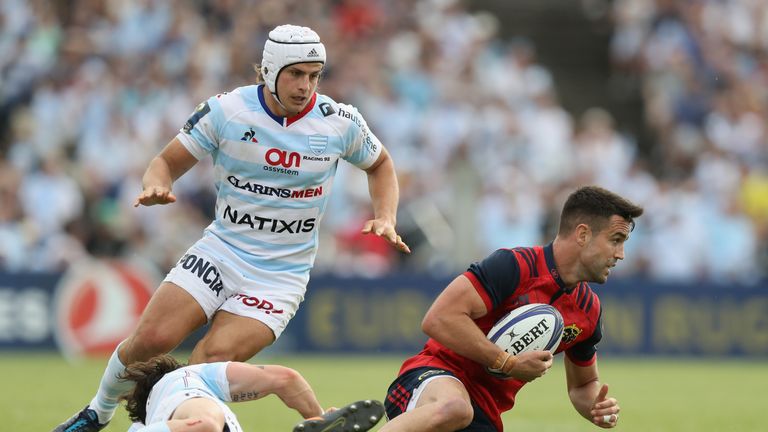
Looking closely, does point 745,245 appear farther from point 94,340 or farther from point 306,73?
point 306,73

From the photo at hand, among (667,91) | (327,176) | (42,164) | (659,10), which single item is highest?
(659,10)

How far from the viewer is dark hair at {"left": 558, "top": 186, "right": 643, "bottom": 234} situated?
816 cm

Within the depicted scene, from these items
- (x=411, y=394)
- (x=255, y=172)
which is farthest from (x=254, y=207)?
(x=411, y=394)

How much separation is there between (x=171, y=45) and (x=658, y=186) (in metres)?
7.77

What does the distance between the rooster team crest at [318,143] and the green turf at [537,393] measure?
307cm

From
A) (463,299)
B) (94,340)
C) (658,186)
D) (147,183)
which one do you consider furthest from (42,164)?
(463,299)

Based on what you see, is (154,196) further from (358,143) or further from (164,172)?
(358,143)

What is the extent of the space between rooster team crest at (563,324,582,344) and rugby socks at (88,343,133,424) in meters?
2.78

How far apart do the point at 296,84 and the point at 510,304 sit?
1.92 meters

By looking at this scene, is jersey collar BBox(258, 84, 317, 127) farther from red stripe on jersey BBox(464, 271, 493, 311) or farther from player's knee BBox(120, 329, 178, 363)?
red stripe on jersey BBox(464, 271, 493, 311)

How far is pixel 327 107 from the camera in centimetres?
902

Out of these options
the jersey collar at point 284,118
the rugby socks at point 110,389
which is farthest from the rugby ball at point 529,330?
the rugby socks at point 110,389

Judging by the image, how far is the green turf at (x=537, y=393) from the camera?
39.4 ft

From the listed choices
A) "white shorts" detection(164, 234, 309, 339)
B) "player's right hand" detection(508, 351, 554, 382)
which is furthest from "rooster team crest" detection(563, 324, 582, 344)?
"white shorts" detection(164, 234, 309, 339)
